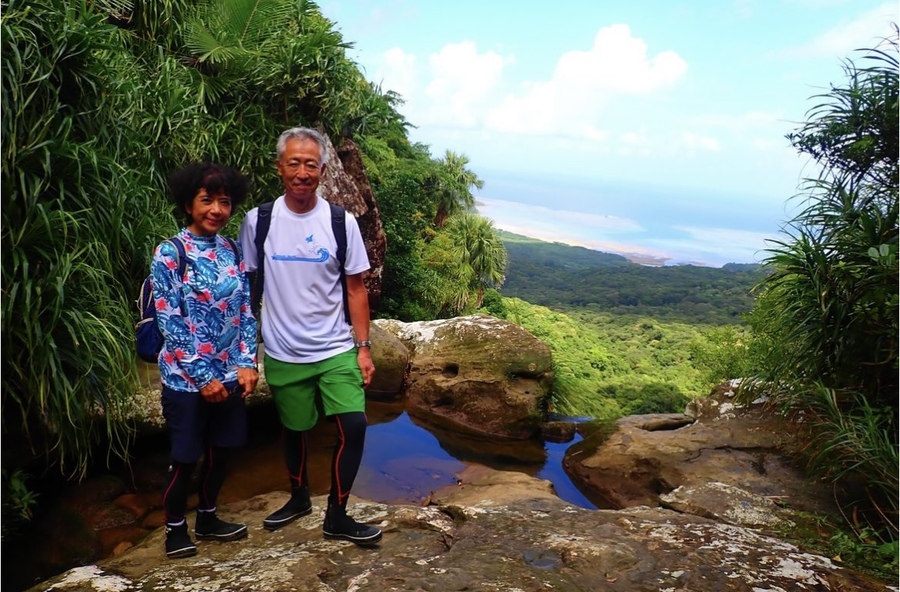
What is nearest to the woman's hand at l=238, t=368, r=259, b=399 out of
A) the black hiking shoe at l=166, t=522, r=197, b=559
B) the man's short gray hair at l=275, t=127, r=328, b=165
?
the black hiking shoe at l=166, t=522, r=197, b=559

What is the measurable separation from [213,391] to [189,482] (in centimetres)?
51

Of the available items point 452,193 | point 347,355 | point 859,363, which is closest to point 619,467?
point 859,363

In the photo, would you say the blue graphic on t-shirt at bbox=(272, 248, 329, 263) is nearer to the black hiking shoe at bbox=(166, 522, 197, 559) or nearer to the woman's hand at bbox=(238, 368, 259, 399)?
the woman's hand at bbox=(238, 368, 259, 399)

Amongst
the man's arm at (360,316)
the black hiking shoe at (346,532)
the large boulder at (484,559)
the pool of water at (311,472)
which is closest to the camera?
the large boulder at (484,559)

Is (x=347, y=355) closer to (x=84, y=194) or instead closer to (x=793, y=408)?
(x=84, y=194)

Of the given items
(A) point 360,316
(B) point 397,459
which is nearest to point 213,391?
(A) point 360,316

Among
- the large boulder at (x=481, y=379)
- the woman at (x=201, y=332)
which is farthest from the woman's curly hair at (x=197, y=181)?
the large boulder at (x=481, y=379)

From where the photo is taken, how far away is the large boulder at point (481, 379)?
293 inches

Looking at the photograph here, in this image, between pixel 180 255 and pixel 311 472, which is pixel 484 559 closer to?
pixel 180 255

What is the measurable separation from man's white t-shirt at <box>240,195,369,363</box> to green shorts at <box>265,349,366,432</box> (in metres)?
0.05

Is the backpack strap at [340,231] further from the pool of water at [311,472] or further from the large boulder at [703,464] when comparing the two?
the large boulder at [703,464]

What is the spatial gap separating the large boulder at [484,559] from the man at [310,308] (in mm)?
284

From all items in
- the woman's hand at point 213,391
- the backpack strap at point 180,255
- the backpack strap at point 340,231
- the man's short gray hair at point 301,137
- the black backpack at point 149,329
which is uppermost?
the man's short gray hair at point 301,137

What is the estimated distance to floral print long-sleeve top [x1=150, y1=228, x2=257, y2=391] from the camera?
2363mm
